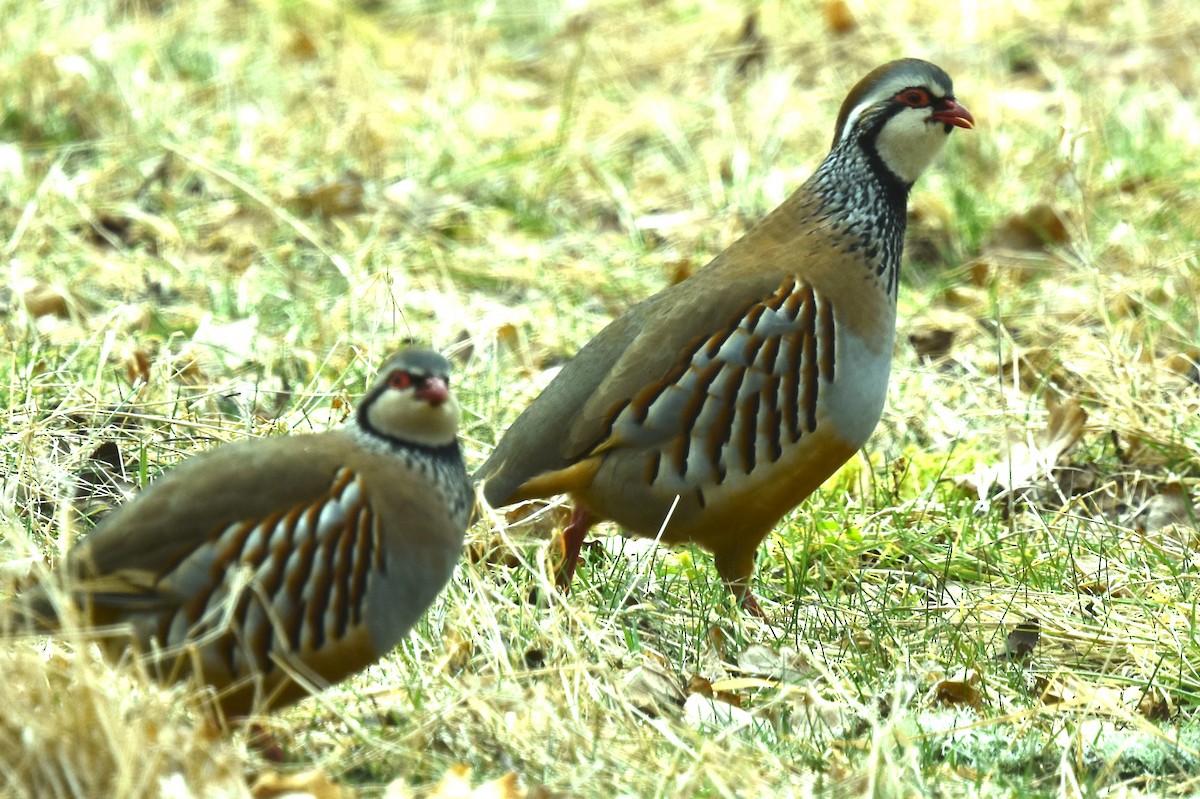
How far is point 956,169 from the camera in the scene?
27.3 feet

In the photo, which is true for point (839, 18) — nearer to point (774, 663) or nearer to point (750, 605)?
point (750, 605)

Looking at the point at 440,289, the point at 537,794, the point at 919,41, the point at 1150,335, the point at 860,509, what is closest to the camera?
the point at 537,794

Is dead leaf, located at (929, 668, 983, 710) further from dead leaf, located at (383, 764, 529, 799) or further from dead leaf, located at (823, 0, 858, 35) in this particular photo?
dead leaf, located at (823, 0, 858, 35)

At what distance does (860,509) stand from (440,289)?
256 cm

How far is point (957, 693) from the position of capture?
3.96 m

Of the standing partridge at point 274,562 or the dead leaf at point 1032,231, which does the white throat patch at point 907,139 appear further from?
the dead leaf at point 1032,231

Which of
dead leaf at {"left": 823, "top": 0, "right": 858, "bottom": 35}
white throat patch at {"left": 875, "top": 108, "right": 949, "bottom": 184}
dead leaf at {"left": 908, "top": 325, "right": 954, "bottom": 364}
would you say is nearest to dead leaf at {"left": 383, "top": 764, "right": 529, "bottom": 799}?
white throat patch at {"left": 875, "top": 108, "right": 949, "bottom": 184}

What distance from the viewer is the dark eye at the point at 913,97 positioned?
15.9 ft

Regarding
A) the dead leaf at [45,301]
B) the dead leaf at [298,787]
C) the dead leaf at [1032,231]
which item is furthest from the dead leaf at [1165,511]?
the dead leaf at [45,301]

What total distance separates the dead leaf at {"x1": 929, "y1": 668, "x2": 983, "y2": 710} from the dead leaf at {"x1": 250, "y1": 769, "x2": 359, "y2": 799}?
1.53m

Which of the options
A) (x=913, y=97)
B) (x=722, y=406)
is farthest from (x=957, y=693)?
(x=913, y=97)

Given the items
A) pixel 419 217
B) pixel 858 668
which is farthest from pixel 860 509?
pixel 419 217

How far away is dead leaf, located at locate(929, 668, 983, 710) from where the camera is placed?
394 centimetres

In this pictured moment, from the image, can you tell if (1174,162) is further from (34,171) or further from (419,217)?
(34,171)
